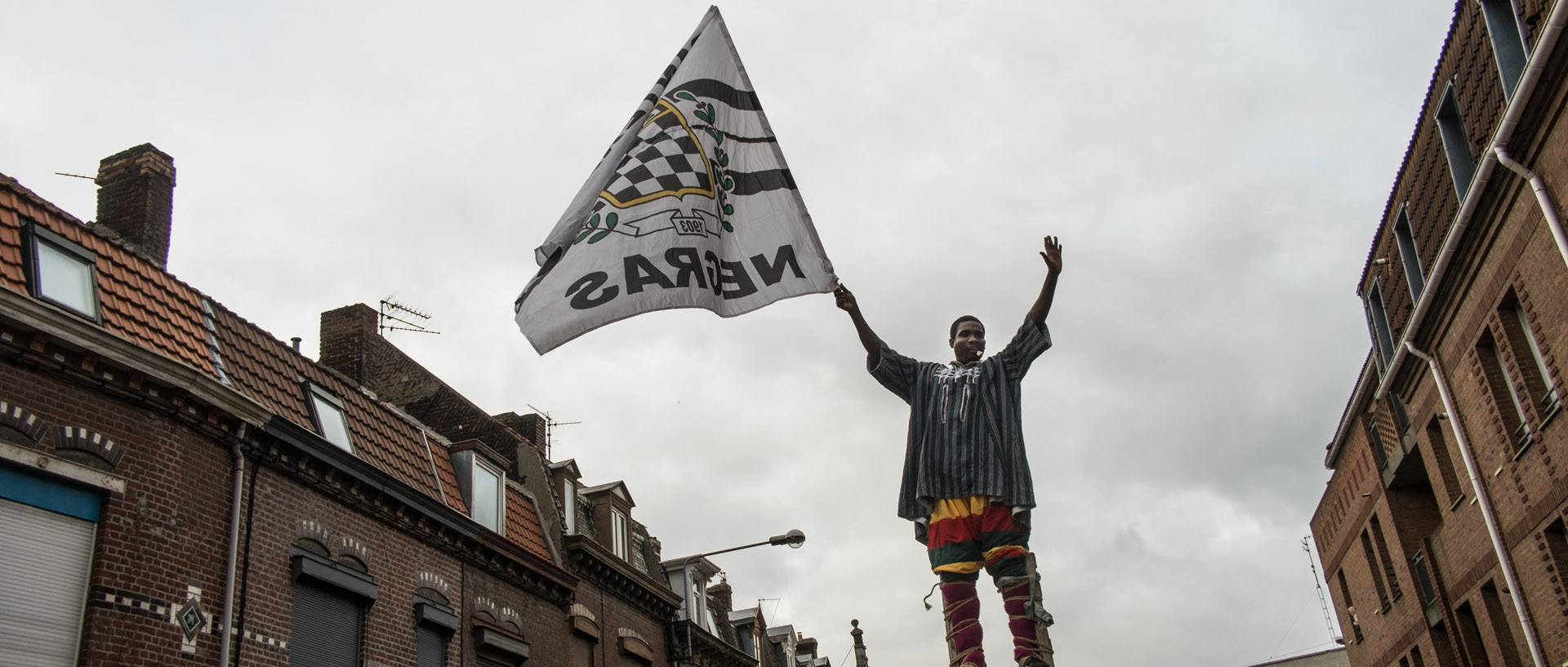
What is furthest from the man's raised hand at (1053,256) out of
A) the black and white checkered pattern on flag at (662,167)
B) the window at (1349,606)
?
the window at (1349,606)

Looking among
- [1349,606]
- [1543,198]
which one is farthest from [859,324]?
[1349,606]

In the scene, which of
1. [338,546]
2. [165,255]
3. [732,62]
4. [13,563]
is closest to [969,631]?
[732,62]

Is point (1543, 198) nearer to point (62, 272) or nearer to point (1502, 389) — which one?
point (1502, 389)

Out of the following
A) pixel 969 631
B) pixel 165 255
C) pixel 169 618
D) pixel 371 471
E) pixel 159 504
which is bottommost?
pixel 969 631

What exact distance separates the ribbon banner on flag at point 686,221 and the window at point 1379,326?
20.7m

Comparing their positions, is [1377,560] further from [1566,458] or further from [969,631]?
[969,631]

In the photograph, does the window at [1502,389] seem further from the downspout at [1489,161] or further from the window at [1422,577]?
the window at [1422,577]

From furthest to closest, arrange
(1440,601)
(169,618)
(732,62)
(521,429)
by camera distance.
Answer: (521,429), (1440,601), (169,618), (732,62)

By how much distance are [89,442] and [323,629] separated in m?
4.96

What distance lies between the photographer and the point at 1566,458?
18.7 m

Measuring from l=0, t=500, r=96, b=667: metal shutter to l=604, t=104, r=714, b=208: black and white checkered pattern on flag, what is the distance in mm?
7754

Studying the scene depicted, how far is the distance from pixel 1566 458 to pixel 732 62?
1526 cm

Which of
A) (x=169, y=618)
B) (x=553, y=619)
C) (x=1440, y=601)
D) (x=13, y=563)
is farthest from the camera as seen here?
(x=1440, y=601)

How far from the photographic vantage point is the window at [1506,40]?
709 inches
